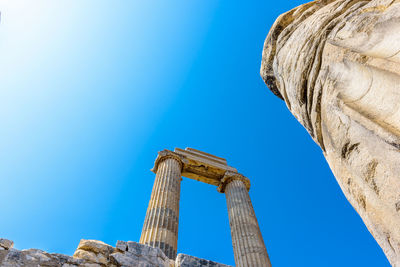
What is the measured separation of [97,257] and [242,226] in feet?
31.7

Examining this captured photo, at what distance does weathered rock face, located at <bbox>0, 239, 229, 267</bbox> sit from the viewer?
4570 mm

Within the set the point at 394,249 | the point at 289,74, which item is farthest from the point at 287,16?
the point at 394,249

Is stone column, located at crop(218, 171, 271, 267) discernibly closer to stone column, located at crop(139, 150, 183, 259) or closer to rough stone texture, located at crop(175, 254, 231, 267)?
stone column, located at crop(139, 150, 183, 259)

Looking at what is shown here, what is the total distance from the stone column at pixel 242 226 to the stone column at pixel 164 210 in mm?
3219

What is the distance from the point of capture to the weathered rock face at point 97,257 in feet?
15.0

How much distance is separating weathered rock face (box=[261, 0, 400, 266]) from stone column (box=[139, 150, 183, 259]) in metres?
8.71

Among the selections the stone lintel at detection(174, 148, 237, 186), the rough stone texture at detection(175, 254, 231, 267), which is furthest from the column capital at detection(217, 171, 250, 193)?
the rough stone texture at detection(175, 254, 231, 267)

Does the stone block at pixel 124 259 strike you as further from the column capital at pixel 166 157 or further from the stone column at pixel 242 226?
the column capital at pixel 166 157

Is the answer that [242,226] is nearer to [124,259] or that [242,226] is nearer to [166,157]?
[166,157]

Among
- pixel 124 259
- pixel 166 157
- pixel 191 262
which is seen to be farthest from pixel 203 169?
pixel 124 259

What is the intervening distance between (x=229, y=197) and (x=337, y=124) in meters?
14.2

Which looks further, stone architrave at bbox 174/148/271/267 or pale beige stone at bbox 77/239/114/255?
stone architrave at bbox 174/148/271/267

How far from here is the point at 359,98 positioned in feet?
7.84

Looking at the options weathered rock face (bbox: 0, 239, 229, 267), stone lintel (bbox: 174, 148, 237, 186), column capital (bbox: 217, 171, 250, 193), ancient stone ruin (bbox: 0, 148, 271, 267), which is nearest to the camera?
weathered rock face (bbox: 0, 239, 229, 267)
